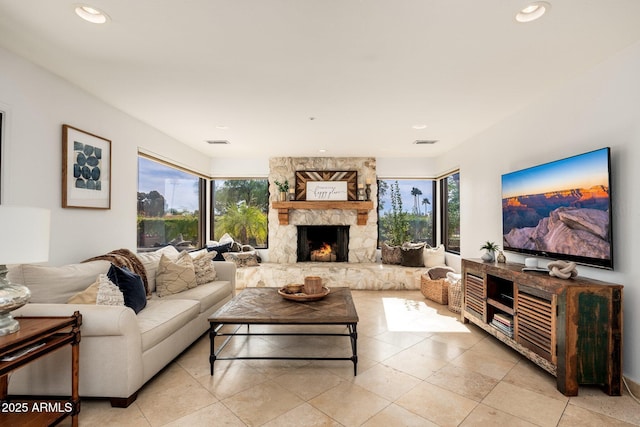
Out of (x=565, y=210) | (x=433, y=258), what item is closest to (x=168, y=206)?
(x=433, y=258)

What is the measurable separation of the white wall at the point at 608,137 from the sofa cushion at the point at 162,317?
11.4 feet

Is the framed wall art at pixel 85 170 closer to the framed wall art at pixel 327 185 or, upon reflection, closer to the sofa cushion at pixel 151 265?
the sofa cushion at pixel 151 265

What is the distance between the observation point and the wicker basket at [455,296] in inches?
157

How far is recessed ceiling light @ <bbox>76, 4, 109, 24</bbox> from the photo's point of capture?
1813 mm

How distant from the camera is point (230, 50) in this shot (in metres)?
2.26

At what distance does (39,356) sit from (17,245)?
0.60 m

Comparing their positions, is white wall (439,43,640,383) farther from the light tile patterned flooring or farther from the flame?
Result: the flame

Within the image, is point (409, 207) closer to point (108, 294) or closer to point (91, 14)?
point (108, 294)

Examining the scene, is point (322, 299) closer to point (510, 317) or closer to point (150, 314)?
point (150, 314)

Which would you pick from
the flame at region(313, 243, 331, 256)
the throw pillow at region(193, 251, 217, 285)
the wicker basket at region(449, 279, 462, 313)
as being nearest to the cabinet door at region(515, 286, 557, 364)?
the wicker basket at region(449, 279, 462, 313)

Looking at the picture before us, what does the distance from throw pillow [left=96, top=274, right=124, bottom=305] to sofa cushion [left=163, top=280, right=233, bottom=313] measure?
89 cm

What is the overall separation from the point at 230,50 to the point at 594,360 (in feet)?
11.3

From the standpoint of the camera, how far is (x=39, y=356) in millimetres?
1640

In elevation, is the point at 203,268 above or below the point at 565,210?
below
